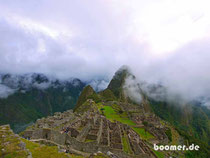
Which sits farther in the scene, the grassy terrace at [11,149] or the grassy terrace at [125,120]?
the grassy terrace at [125,120]

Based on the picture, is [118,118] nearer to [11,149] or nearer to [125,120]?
[125,120]

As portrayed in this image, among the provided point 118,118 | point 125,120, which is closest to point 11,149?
point 118,118

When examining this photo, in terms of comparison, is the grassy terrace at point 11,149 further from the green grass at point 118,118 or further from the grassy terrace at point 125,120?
the green grass at point 118,118

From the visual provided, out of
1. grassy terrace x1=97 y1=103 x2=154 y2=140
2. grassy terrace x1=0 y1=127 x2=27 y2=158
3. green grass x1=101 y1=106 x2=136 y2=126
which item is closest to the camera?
grassy terrace x1=0 y1=127 x2=27 y2=158

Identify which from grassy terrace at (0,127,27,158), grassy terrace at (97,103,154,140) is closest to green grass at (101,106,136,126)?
grassy terrace at (97,103,154,140)

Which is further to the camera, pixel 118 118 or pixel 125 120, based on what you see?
pixel 118 118

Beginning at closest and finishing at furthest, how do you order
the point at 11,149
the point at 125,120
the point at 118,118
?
the point at 11,149 → the point at 125,120 → the point at 118,118

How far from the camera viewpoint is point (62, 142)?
2264cm

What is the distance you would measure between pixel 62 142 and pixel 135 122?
50743mm

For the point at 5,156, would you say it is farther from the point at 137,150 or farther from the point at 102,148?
the point at 137,150

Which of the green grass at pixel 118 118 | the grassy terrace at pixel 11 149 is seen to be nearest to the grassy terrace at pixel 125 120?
the green grass at pixel 118 118

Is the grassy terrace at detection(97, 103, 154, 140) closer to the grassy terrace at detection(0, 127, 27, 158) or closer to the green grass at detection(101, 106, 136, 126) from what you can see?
the green grass at detection(101, 106, 136, 126)

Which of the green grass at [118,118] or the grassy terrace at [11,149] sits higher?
the green grass at [118,118]

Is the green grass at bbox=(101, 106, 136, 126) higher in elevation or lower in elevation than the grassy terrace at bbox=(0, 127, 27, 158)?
higher
